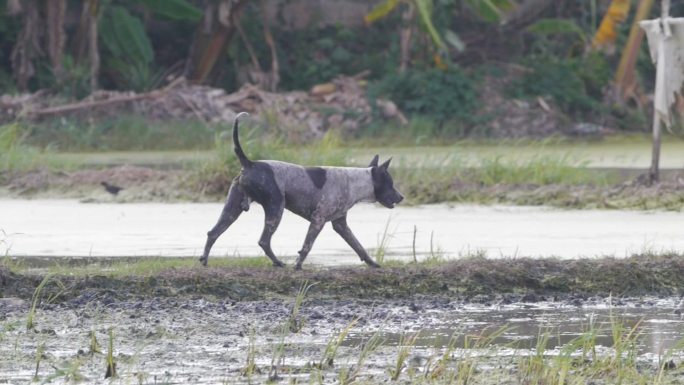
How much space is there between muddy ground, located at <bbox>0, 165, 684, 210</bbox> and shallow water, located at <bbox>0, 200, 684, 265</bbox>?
0.28m

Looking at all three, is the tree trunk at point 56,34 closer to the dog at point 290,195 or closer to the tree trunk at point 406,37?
the tree trunk at point 406,37

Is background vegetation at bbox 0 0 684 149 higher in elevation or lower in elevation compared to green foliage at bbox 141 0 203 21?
lower

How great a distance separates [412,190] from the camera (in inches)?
551

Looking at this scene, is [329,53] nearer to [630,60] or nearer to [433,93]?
[433,93]

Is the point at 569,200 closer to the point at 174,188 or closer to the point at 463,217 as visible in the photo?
the point at 463,217

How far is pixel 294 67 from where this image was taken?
2320 centimetres

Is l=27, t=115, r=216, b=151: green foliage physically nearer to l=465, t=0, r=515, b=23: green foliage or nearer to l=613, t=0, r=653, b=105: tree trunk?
l=465, t=0, r=515, b=23: green foliage

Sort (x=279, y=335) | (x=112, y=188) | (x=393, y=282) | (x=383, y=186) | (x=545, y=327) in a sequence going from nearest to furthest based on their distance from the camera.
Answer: (x=279, y=335), (x=545, y=327), (x=393, y=282), (x=383, y=186), (x=112, y=188)

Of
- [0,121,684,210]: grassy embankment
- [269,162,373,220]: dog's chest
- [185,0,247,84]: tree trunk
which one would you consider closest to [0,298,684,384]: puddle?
[269,162,373,220]: dog's chest

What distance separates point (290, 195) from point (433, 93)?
1234 cm

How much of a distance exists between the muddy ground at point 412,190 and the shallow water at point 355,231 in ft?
0.93

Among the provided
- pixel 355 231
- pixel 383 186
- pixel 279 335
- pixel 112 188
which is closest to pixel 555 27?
pixel 112 188

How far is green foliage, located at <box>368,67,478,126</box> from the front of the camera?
21.2 meters

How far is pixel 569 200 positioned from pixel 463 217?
1.21 m
